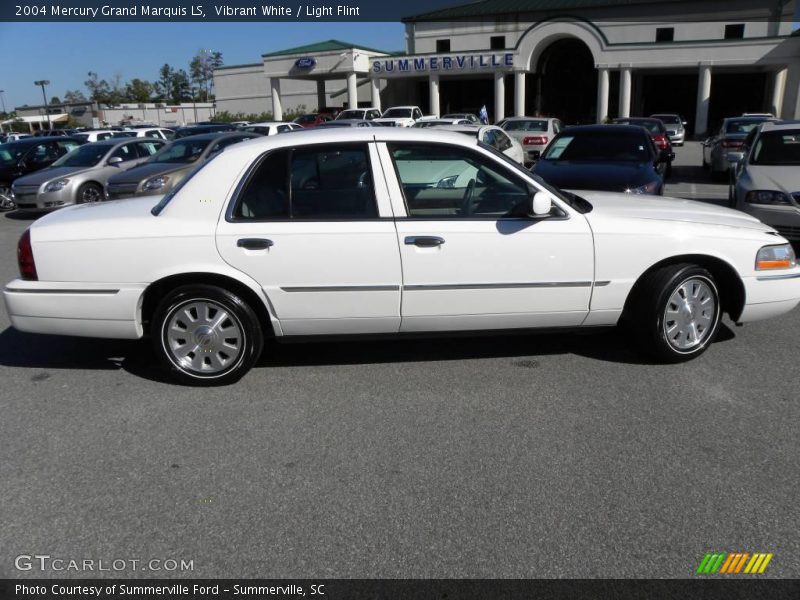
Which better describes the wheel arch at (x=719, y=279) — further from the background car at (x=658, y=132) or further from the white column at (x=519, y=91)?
the white column at (x=519, y=91)

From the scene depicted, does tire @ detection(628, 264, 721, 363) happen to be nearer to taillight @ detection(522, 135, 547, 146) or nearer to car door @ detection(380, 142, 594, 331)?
car door @ detection(380, 142, 594, 331)

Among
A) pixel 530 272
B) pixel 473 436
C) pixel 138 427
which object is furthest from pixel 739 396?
pixel 138 427

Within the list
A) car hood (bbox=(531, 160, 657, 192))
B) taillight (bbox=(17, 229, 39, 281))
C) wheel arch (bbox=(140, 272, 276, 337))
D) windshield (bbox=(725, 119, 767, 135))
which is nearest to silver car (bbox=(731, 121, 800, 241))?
car hood (bbox=(531, 160, 657, 192))

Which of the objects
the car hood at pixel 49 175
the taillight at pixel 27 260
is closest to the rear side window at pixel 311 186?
the taillight at pixel 27 260

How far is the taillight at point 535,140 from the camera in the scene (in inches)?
862

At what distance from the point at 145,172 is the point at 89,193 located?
1.76 m

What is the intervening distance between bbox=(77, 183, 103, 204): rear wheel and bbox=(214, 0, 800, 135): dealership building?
103ft

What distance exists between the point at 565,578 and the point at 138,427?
107 inches

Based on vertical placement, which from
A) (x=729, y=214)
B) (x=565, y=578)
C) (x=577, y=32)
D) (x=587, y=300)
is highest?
(x=577, y=32)

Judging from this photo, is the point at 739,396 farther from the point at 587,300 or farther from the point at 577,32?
the point at 577,32

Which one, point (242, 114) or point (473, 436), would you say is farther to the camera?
point (242, 114)

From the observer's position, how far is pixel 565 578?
2752mm

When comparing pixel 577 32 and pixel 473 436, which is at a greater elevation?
pixel 577 32

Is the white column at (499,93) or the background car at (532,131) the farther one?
the white column at (499,93)
